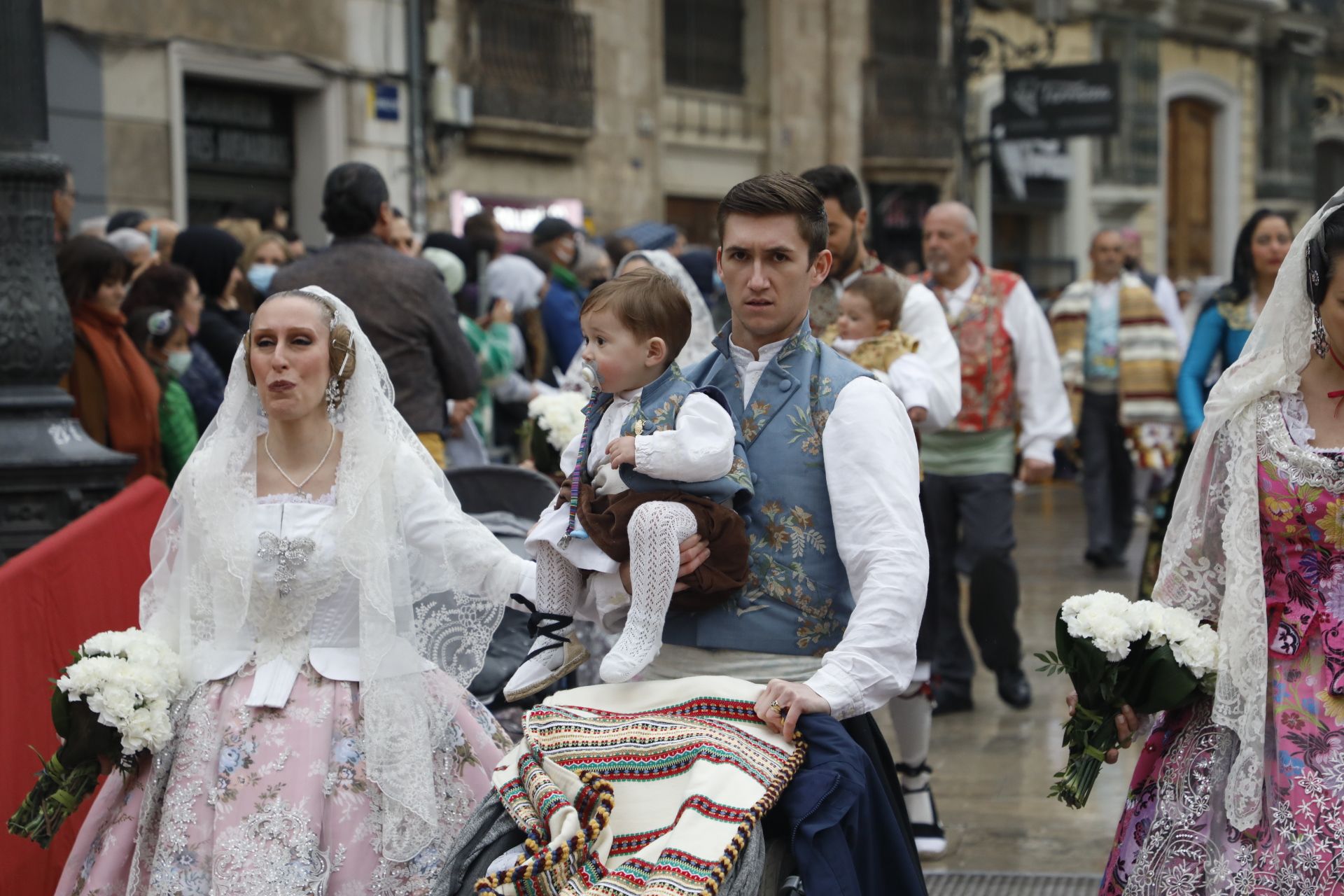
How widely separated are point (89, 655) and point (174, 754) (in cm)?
30

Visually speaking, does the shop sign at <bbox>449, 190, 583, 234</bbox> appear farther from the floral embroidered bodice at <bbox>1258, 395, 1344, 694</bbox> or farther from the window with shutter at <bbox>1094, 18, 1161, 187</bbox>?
the floral embroidered bodice at <bbox>1258, 395, 1344, 694</bbox>

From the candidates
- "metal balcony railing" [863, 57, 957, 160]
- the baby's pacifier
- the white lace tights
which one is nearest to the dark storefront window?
"metal balcony railing" [863, 57, 957, 160]

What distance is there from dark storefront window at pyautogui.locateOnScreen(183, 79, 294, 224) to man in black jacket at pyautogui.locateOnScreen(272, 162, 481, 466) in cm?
794

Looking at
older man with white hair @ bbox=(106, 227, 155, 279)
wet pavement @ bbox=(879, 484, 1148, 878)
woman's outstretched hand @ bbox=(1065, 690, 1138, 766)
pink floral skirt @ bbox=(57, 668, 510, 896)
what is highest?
older man with white hair @ bbox=(106, 227, 155, 279)

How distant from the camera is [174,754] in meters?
3.85

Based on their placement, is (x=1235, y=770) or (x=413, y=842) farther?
(x=413, y=842)

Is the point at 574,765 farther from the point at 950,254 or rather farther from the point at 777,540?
the point at 950,254

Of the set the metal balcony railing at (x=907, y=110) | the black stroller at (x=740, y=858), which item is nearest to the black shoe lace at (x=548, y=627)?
the black stroller at (x=740, y=858)

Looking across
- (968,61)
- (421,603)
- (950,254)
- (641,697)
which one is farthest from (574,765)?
(968,61)

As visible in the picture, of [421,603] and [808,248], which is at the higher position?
[808,248]

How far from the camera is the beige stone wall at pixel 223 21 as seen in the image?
12.7 meters

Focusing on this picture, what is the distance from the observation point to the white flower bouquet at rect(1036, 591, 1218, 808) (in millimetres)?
3488

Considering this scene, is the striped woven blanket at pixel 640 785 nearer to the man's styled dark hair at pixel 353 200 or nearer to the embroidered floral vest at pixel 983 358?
the man's styled dark hair at pixel 353 200

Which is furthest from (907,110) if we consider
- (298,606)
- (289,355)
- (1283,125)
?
(298,606)
